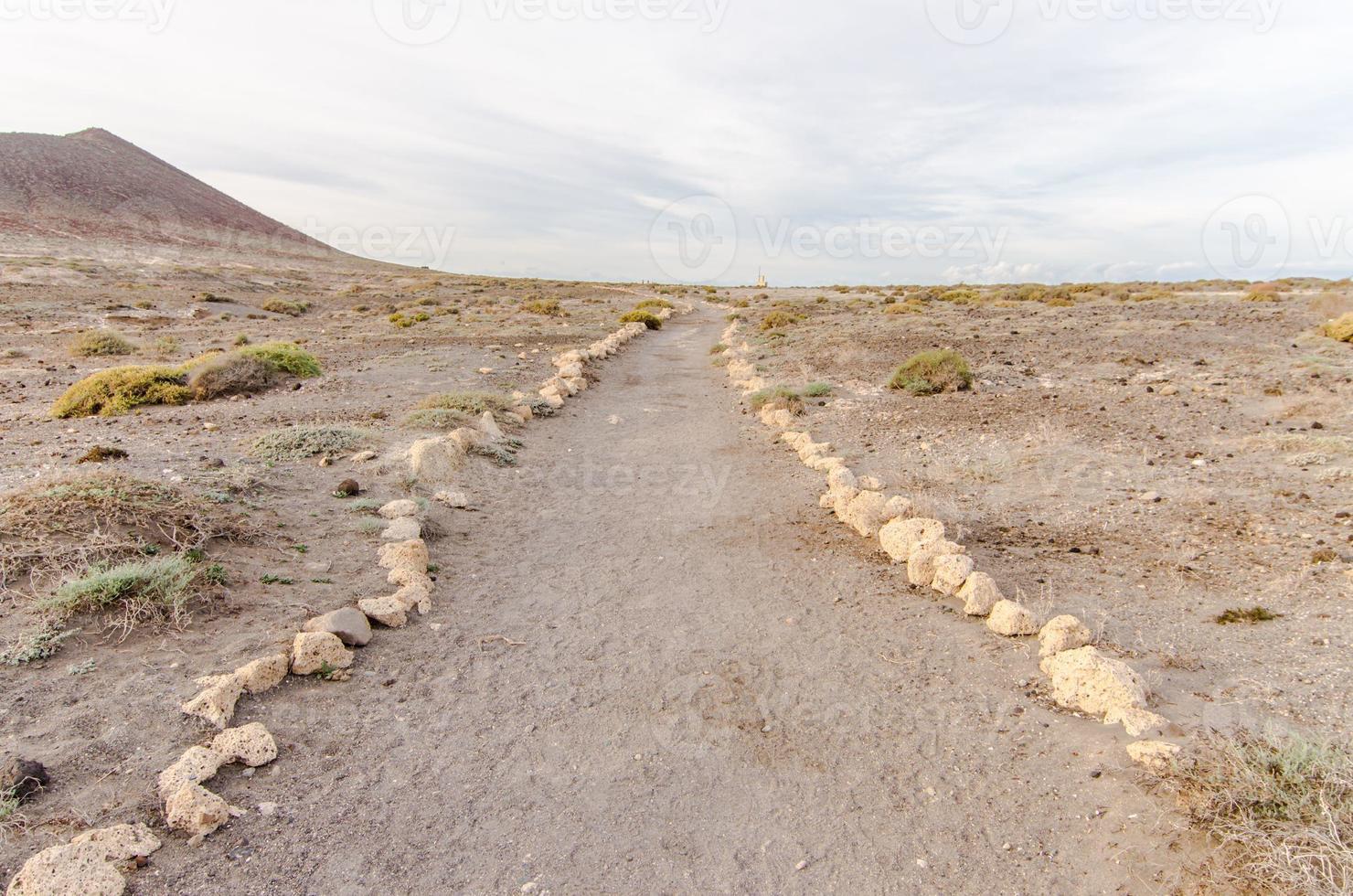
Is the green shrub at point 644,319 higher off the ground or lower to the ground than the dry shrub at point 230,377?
higher

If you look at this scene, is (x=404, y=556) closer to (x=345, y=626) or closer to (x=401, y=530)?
(x=401, y=530)

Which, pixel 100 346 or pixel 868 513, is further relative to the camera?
pixel 100 346

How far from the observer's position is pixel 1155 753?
320 centimetres

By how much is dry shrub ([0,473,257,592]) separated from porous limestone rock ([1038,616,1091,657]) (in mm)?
5783

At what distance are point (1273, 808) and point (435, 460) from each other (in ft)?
24.0

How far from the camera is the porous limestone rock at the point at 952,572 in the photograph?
5289mm

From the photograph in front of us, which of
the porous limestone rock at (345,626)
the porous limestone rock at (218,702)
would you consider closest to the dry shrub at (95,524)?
the porous limestone rock at (345,626)

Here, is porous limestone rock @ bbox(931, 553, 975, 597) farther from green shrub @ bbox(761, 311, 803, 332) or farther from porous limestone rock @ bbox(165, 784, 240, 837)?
green shrub @ bbox(761, 311, 803, 332)

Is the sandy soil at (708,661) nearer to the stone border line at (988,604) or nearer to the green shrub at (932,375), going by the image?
the stone border line at (988,604)

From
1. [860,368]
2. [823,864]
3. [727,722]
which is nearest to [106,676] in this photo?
[727,722]

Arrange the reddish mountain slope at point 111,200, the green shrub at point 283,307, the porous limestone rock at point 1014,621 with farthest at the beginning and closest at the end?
the reddish mountain slope at point 111,200 → the green shrub at point 283,307 → the porous limestone rock at point 1014,621

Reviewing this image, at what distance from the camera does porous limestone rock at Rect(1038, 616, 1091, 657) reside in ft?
13.9

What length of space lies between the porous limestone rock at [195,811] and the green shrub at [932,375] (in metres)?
11.4

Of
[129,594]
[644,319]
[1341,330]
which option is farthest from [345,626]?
[644,319]
